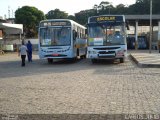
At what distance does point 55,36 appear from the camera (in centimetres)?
2600

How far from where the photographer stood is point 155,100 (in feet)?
34.6

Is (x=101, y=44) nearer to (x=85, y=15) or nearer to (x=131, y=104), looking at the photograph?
(x=131, y=104)

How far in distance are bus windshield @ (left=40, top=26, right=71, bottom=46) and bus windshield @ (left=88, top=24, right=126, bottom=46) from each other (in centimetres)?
194

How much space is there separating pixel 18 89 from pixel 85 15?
107 m

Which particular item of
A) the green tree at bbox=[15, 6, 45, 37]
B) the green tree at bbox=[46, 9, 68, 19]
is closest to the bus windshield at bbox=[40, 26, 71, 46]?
the green tree at bbox=[15, 6, 45, 37]

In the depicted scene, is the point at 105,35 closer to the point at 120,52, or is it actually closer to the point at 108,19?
the point at 108,19

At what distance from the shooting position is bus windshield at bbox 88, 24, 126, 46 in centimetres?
2427

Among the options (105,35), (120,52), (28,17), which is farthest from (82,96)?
(28,17)

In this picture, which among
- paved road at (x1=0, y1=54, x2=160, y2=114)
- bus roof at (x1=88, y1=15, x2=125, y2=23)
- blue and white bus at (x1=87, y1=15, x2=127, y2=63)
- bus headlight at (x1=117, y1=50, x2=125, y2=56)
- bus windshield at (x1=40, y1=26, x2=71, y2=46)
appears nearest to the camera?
paved road at (x1=0, y1=54, x2=160, y2=114)

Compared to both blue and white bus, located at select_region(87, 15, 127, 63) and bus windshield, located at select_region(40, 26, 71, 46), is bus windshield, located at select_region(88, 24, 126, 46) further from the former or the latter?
bus windshield, located at select_region(40, 26, 71, 46)

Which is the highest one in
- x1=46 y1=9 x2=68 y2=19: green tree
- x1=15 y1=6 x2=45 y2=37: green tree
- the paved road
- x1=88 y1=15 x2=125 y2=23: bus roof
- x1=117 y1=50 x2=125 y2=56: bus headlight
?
x1=46 y1=9 x2=68 y2=19: green tree

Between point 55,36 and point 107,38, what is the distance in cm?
377

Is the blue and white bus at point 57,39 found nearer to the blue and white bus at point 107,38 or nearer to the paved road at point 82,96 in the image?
the blue and white bus at point 107,38

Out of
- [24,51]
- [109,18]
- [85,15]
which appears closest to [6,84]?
[24,51]
